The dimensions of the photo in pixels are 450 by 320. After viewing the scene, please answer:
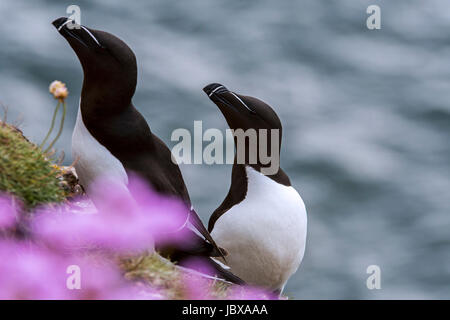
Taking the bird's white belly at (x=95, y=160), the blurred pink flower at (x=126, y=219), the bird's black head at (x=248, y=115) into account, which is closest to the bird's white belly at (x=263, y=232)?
the bird's black head at (x=248, y=115)

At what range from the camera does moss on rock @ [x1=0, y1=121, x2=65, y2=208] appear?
3.89 metres

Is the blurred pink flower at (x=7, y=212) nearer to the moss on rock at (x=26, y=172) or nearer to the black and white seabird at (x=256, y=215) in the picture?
the moss on rock at (x=26, y=172)

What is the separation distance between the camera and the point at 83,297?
12.3 feet

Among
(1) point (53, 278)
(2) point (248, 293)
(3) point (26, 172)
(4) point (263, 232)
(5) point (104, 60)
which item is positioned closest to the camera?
(1) point (53, 278)

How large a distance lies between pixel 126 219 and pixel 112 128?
0.49 metres

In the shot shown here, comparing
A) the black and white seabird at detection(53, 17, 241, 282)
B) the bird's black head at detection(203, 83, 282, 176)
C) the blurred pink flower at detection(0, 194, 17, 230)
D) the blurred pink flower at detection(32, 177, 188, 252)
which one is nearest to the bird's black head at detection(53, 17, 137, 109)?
the black and white seabird at detection(53, 17, 241, 282)

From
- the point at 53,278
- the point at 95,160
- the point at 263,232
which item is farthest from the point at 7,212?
the point at 263,232

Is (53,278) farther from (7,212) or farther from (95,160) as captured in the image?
(95,160)

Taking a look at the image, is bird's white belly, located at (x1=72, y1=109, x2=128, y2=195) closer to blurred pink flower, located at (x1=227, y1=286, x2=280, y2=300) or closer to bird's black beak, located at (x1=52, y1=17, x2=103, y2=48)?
bird's black beak, located at (x1=52, y1=17, x2=103, y2=48)

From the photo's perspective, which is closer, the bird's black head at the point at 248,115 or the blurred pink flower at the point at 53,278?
the blurred pink flower at the point at 53,278

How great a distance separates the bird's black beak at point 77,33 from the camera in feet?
14.6

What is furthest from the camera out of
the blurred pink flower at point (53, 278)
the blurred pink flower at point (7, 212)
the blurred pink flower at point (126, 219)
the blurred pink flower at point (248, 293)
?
the blurred pink flower at point (248, 293)

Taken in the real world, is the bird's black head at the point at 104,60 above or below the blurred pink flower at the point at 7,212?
above

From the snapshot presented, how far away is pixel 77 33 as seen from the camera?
4488 mm
